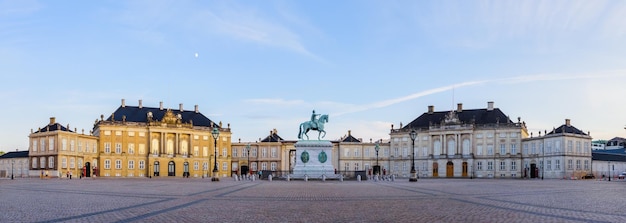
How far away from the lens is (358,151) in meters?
98.3

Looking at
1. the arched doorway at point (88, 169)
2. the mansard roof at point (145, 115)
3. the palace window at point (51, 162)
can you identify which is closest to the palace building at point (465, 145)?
the mansard roof at point (145, 115)

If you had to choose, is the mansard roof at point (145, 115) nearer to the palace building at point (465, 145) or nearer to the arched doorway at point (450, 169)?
the palace building at point (465, 145)

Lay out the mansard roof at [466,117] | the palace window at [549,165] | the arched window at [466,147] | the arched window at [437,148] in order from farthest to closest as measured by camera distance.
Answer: the arched window at [437,148] → the arched window at [466,147] → the mansard roof at [466,117] → the palace window at [549,165]

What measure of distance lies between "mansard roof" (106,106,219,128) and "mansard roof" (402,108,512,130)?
3453cm

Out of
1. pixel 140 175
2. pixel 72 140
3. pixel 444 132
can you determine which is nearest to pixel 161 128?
pixel 140 175

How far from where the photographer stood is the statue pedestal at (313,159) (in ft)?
160

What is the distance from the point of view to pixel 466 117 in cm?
8806

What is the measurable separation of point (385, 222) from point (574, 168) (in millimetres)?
72509

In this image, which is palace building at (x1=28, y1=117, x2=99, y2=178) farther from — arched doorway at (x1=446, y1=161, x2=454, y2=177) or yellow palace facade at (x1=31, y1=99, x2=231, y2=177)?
arched doorway at (x1=446, y1=161, x2=454, y2=177)

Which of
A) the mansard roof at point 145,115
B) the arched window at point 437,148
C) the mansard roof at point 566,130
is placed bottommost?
the arched window at point 437,148

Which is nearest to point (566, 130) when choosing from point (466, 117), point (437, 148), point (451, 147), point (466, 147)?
point (466, 147)

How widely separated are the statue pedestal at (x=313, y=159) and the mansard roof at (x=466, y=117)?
42776mm

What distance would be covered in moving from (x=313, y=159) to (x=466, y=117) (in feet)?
149

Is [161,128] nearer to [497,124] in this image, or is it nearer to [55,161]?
[55,161]
